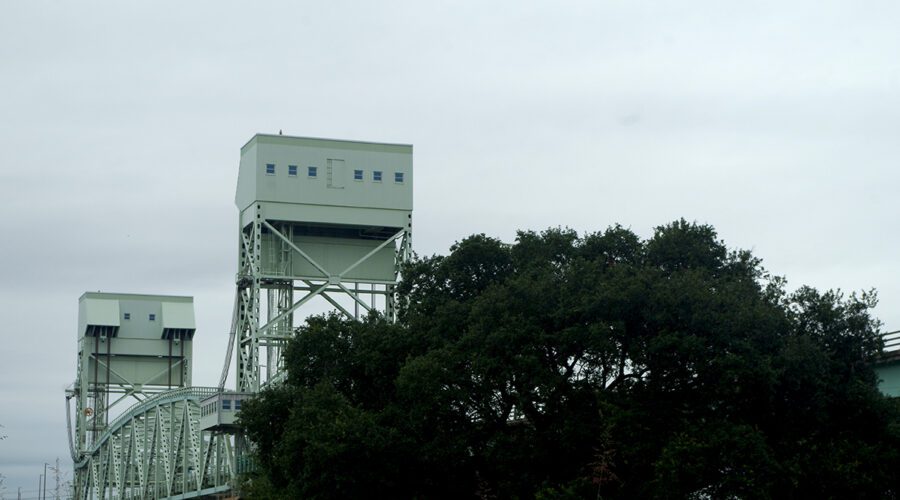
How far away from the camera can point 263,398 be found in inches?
2370

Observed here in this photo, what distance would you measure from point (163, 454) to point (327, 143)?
3250 centimetres

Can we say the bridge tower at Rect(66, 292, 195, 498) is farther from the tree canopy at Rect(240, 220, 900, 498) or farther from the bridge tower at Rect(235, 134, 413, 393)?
the tree canopy at Rect(240, 220, 900, 498)

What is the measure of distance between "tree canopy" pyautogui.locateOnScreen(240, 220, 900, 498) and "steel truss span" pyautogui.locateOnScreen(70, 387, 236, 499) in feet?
101

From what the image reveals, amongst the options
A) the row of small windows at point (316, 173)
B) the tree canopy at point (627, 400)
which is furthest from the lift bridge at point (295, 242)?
the tree canopy at point (627, 400)

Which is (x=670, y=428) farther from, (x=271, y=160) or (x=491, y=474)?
Result: (x=271, y=160)

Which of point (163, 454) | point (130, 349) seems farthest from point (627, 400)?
point (130, 349)

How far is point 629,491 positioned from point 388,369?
496 inches

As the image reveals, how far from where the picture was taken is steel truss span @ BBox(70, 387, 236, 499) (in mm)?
88688

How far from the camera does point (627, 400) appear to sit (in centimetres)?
4872

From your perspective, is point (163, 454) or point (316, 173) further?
point (163, 454)

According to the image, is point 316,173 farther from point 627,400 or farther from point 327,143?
point 627,400

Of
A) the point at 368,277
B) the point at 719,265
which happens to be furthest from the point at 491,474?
the point at 368,277

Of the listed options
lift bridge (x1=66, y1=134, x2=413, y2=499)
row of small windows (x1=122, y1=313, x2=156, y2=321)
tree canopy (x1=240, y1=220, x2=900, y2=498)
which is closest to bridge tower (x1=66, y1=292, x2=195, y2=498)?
row of small windows (x1=122, y1=313, x2=156, y2=321)

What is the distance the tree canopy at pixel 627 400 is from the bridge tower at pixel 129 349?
241 ft
